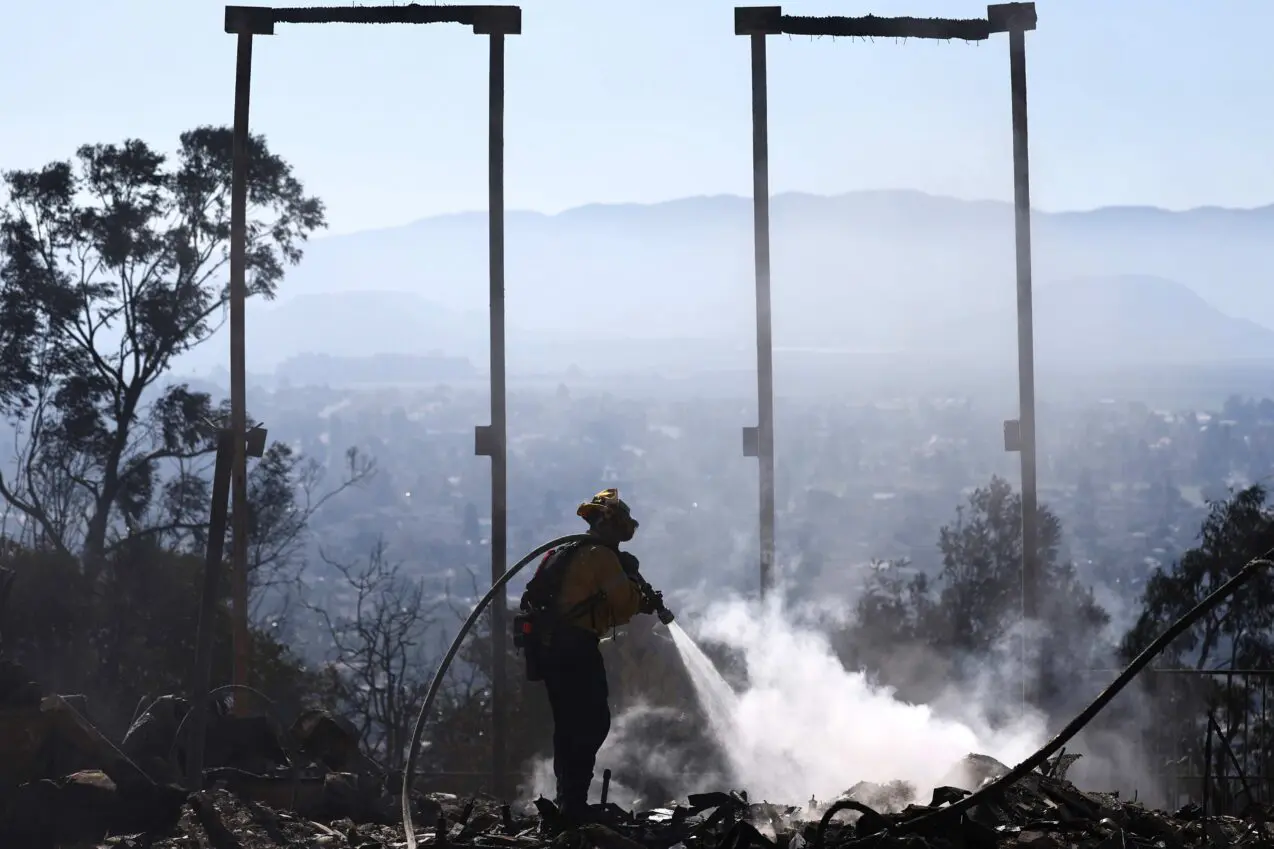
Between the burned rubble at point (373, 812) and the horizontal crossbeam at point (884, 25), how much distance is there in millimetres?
5601

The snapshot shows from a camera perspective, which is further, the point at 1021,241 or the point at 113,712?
the point at 113,712

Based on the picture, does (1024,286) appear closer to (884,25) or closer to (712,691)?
(884,25)

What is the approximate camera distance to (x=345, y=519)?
56.3 metres

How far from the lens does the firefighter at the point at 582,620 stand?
9617mm

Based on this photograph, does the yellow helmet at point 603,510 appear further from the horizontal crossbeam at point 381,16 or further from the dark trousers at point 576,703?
the horizontal crossbeam at point 381,16

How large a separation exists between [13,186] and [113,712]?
1361cm

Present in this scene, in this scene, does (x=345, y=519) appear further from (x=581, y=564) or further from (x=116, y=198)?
(x=581, y=564)

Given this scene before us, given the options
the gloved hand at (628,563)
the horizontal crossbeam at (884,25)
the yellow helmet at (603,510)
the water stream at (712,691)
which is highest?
the horizontal crossbeam at (884,25)

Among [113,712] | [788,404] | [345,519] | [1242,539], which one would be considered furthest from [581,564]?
[788,404]

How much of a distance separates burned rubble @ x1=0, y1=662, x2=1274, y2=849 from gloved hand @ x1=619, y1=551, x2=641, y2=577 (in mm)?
1389

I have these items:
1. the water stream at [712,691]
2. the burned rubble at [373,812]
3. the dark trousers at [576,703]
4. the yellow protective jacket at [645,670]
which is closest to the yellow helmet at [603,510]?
the dark trousers at [576,703]

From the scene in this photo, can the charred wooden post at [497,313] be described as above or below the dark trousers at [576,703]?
above

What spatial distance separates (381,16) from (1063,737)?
7.84 m

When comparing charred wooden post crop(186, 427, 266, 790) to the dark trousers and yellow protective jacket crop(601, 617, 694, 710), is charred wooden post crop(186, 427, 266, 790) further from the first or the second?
yellow protective jacket crop(601, 617, 694, 710)
